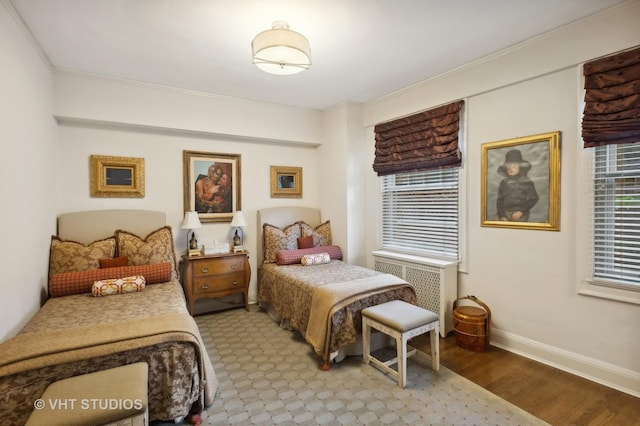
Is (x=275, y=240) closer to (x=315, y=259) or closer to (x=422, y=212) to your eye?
(x=315, y=259)

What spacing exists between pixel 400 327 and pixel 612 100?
7.56ft

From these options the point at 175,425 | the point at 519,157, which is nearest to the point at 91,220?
the point at 175,425

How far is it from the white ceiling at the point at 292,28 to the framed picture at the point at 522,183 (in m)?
0.93

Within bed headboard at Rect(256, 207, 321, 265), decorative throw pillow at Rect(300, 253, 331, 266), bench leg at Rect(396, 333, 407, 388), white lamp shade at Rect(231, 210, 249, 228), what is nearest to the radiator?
decorative throw pillow at Rect(300, 253, 331, 266)

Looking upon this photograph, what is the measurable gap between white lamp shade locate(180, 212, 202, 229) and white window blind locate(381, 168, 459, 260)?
8.15ft

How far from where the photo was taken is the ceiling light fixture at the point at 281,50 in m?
2.19

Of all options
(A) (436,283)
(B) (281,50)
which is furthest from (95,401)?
(A) (436,283)

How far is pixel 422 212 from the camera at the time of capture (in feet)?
12.6

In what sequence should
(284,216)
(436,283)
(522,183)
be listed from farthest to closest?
(284,216), (436,283), (522,183)

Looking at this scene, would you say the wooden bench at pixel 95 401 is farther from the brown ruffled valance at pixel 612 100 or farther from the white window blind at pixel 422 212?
the brown ruffled valance at pixel 612 100

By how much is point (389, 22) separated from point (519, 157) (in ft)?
5.52

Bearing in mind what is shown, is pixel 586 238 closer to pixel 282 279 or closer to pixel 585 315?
pixel 585 315

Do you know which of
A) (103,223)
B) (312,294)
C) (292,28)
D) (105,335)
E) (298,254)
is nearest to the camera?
(105,335)

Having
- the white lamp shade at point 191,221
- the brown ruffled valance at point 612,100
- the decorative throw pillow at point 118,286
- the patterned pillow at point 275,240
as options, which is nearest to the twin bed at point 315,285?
the patterned pillow at point 275,240
